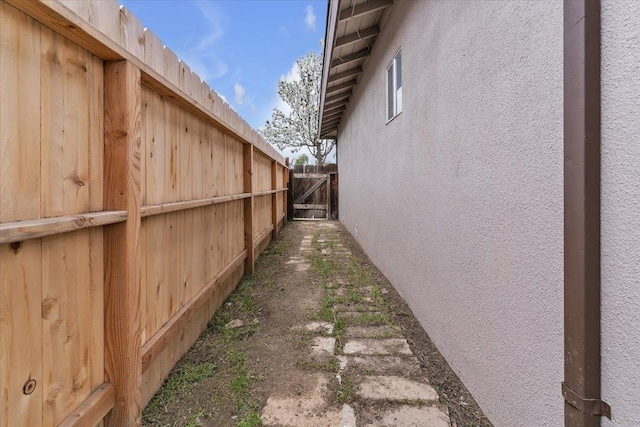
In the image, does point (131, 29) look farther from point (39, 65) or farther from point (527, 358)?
point (527, 358)

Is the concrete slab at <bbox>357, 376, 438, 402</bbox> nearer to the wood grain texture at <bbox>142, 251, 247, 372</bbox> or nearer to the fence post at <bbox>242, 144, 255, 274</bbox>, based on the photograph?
the wood grain texture at <bbox>142, 251, 247, 372</bbox>

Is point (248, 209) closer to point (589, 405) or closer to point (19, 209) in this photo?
point (19, 209)

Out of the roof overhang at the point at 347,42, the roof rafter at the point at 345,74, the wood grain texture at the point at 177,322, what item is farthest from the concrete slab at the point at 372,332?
the roof rafter at the point at 345,74

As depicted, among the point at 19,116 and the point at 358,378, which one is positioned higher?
the point at 19,116

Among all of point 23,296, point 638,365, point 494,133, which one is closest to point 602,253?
point 638,365

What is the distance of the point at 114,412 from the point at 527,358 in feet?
5.87

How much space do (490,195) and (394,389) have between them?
48.9 inches

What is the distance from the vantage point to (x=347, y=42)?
179 inches

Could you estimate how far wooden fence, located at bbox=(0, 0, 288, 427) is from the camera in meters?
0.96

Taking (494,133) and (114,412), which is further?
(494,133)

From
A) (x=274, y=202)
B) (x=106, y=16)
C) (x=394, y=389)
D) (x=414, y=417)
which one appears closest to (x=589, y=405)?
(x=414, y=417)

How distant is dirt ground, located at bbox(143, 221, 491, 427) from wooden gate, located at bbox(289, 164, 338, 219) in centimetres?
678

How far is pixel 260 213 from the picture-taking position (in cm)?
541

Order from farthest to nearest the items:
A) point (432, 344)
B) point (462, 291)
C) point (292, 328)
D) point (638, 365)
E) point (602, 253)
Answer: point (292, 328) → point (432, 344) → point (462, 291) → point (602, 253) → point (638, 365)
